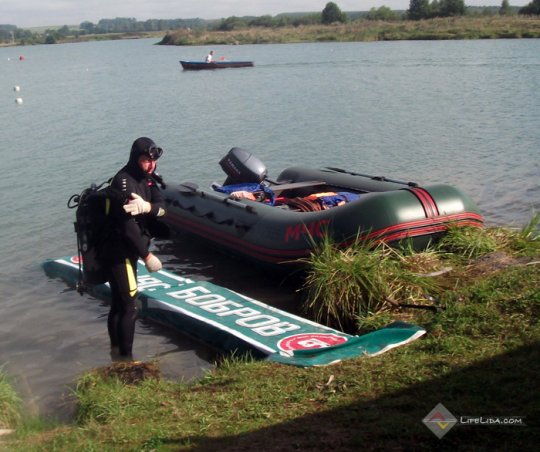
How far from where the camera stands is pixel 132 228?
5.54 meters

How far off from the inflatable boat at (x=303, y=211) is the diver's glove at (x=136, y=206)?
2232 millimetres

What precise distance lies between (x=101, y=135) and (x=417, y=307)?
45.8 ft

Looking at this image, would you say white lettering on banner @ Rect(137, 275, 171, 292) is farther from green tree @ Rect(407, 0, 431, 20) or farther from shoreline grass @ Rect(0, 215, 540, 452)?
green tree @ Rect(407, 0, 431, 20)

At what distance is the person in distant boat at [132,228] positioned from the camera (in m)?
5.53

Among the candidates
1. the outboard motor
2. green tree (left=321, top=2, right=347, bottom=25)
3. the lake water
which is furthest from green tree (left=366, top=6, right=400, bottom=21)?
the outboard motor

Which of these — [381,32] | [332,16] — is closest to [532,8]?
[381,32]

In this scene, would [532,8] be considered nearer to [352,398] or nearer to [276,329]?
[276,329]

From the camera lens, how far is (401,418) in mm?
3846

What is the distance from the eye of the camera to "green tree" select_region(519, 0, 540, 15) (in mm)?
53325

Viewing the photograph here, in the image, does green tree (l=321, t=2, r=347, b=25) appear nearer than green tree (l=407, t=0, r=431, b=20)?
No

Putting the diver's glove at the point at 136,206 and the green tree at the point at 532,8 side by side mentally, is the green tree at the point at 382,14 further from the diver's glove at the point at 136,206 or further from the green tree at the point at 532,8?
the diver's glove at the point at 136,206

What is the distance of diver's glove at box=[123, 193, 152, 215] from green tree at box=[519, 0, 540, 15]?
53465mm

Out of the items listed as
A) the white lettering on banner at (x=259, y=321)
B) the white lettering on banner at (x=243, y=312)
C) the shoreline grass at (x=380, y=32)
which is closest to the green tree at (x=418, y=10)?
the shoreline grass at (x=380, y=32)

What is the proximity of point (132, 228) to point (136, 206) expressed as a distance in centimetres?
18
